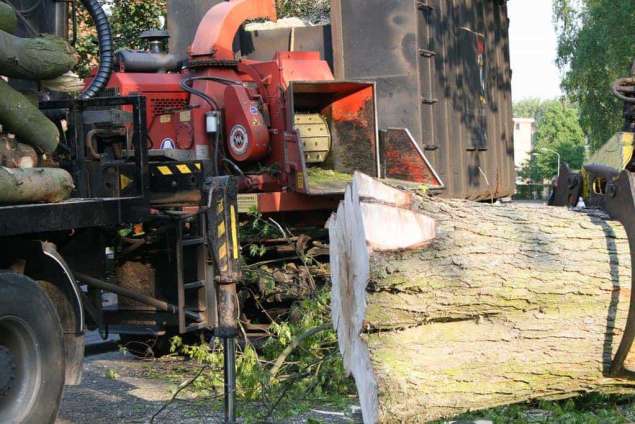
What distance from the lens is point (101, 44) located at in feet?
23.4

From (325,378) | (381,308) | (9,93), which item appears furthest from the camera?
(325,378)

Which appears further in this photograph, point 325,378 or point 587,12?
point 587,12

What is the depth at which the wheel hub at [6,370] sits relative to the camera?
514cm

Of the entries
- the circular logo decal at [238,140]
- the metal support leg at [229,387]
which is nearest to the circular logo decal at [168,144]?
the circular logo decal at [238,140]

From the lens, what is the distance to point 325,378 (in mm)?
6746

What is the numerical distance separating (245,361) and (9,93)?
2612 millimetres

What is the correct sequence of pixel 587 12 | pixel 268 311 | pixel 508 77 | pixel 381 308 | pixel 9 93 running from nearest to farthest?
pixel 381 308
pixel 9 93
pixel 268 311
pixel 508 77
pixel 587 12

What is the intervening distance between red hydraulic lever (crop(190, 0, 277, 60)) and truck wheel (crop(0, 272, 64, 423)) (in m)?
4.50

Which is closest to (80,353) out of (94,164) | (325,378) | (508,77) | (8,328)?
(8,328)

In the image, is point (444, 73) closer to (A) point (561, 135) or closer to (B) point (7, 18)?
(B) point (7, 18)

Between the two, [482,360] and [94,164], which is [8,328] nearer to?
[94,164]

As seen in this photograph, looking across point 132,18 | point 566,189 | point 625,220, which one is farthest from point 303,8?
point 625,220

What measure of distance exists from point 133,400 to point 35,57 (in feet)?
8.99

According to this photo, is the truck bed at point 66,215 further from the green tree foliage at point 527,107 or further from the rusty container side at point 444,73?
the green tree foliage at point 527,107
